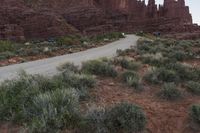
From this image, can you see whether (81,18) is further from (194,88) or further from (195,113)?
(195,113)

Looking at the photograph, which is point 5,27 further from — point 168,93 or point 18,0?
point 168,93

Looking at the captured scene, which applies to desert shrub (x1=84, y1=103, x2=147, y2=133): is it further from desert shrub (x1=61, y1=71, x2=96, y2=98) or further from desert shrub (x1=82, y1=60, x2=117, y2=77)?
desert shrub (x1=82, y1=60, x2=117, y2=77)

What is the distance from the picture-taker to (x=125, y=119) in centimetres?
704

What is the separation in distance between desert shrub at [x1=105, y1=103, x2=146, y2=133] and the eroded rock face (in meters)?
53.0

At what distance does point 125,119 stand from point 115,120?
20 cm

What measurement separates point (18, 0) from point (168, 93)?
73678 millimetres

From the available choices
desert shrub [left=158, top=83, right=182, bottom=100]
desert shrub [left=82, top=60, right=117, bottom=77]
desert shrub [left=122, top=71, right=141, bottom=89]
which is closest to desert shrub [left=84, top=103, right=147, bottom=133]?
desert shrub [left=158, top=83, right=182, bottom=100]

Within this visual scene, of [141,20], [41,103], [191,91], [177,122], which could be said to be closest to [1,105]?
[41,103]

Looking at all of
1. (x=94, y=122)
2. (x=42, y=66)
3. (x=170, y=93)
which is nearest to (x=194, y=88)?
(x=170, y=93)

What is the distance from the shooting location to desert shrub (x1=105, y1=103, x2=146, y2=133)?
693cm

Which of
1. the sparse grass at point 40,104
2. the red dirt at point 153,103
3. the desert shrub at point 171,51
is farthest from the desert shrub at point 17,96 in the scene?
the desert shrub at point 171,51

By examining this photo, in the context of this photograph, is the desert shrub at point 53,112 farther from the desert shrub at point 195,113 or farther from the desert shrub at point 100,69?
the desert shrub at point 100,69

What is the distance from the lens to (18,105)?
762 centimetres

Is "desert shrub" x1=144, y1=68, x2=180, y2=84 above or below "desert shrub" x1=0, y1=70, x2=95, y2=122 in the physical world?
below
